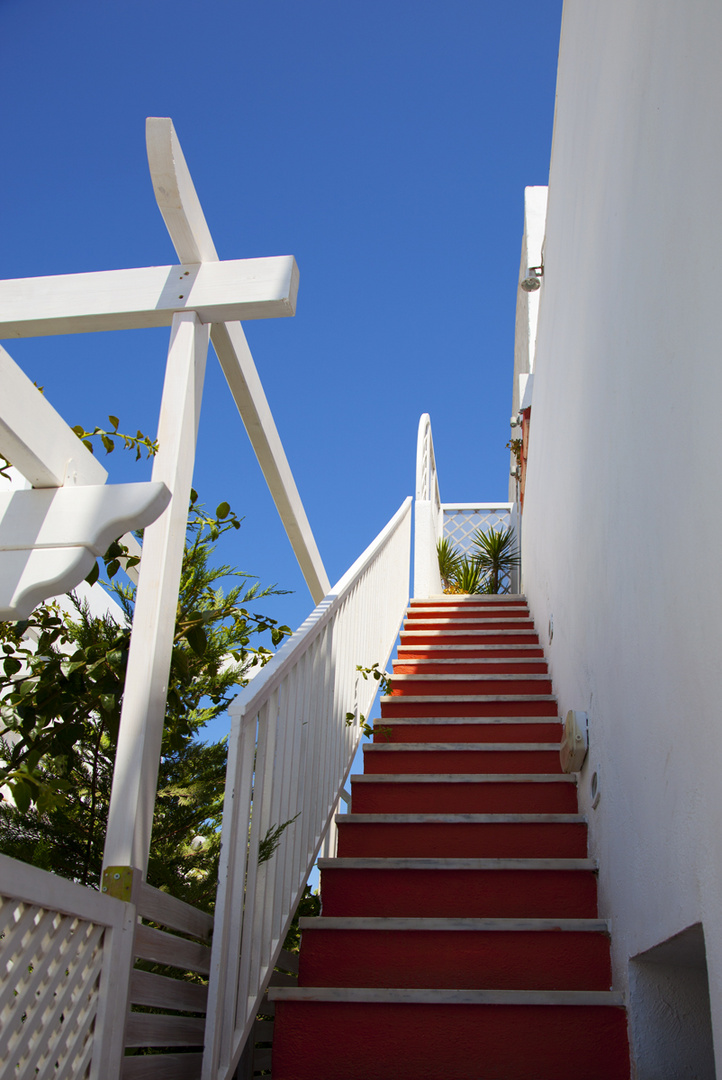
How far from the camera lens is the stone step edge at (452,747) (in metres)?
3.04

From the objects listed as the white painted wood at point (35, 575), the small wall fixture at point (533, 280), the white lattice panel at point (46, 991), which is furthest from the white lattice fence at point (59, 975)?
the small wall fixture at point (533, 280)

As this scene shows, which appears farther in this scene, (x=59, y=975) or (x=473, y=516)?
(x=473, y=516)

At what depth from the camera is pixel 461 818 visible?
103 inches

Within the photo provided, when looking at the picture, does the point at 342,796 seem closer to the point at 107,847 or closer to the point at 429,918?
the point at 429,918

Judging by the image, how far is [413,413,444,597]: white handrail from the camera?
635cm

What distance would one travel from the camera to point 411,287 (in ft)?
30.4

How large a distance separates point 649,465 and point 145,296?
4.18ft

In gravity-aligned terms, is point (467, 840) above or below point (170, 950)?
above

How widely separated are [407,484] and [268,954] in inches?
201

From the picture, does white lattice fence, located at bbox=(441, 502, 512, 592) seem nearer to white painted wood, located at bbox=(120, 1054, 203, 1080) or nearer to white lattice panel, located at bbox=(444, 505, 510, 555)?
white lattice panel, located at bbox=(444, 505, 510, 555)

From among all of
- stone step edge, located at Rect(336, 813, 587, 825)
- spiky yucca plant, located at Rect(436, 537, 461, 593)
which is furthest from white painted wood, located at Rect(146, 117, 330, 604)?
spiky yucca plant, located at Rect(436, 537, 461, 593)

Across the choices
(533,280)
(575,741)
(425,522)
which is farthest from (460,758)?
(533,280)

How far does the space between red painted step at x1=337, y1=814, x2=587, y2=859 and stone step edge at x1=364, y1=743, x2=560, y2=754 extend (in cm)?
46

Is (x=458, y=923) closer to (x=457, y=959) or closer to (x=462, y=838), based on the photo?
(x=457, y=959)
